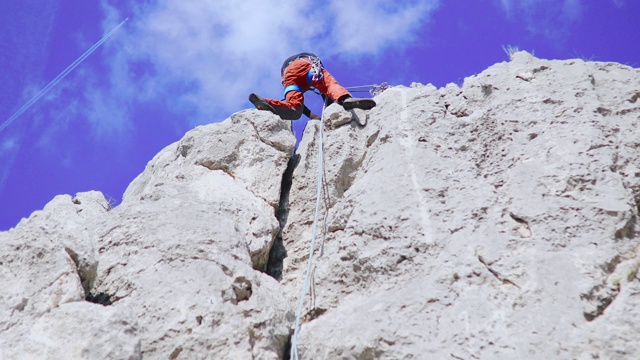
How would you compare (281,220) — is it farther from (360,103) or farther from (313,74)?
(313,74)

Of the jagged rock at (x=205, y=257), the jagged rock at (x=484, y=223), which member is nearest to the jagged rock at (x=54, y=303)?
the jagged rock at (x=205, y=257)

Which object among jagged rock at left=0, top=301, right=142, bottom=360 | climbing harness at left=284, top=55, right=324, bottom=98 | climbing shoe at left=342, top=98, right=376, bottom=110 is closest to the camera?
jagged rock at left=0, top=301, right=142, bottom=360

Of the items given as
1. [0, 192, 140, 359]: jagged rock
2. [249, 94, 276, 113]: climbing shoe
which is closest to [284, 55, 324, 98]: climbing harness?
[249, 94, 276, 113]: climbing shoe

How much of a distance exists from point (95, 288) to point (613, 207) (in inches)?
179

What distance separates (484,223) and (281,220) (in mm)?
2709

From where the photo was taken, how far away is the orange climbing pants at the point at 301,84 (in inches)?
338

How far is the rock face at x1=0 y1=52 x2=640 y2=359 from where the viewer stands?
4117 mm

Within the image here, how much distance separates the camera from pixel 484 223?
199 inches

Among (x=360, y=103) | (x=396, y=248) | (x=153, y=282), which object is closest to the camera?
(x=153, y=282)

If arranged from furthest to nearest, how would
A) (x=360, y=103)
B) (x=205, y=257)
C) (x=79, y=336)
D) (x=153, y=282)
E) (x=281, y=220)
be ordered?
(x=360, y=103)
(x=281, y=220)
(x=205, y=257)
(x=153, y=282)
(x=79, y=336)

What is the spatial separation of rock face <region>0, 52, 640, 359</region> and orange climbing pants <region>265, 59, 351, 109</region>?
1.44 meters

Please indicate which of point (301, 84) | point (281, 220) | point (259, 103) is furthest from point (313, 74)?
point (281, 220)

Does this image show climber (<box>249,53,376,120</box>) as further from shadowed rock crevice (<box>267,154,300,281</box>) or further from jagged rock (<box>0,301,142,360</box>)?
jagged rock (<box>0,301,142,360</box>)

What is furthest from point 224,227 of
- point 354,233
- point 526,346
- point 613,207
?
point 613,207
